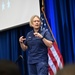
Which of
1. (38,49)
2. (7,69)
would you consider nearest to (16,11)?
(38,49)

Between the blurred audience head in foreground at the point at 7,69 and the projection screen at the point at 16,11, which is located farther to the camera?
the projection screen at the point at 16,11

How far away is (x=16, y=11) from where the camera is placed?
4734 millimetres

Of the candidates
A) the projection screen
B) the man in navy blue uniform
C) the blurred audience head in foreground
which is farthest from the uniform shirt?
the blurred audience head in foreground

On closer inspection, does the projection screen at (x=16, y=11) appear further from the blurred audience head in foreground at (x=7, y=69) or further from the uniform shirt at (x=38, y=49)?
the blurred audience head in foreground at (x=7, y=69)

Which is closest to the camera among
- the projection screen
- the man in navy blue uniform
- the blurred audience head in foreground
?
the blurred audience head in foreground

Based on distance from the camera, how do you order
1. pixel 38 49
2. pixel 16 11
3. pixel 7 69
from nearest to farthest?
pixel 7 69 → pixel 38 49 → pixel 16 11

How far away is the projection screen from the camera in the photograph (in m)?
4.31

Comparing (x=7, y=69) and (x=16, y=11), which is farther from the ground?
(x=16, y=11)

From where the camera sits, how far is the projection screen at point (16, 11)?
4.31 meters

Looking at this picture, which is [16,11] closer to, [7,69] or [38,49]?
[38,49]

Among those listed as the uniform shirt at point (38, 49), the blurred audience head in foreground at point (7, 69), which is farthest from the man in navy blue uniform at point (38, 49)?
the blurred audience head in foreground at point (7, 69)

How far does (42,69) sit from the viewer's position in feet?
9.81

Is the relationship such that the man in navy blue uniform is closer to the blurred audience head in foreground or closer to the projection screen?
the projection screen

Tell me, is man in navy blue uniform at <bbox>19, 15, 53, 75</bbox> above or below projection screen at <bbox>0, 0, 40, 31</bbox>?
below
